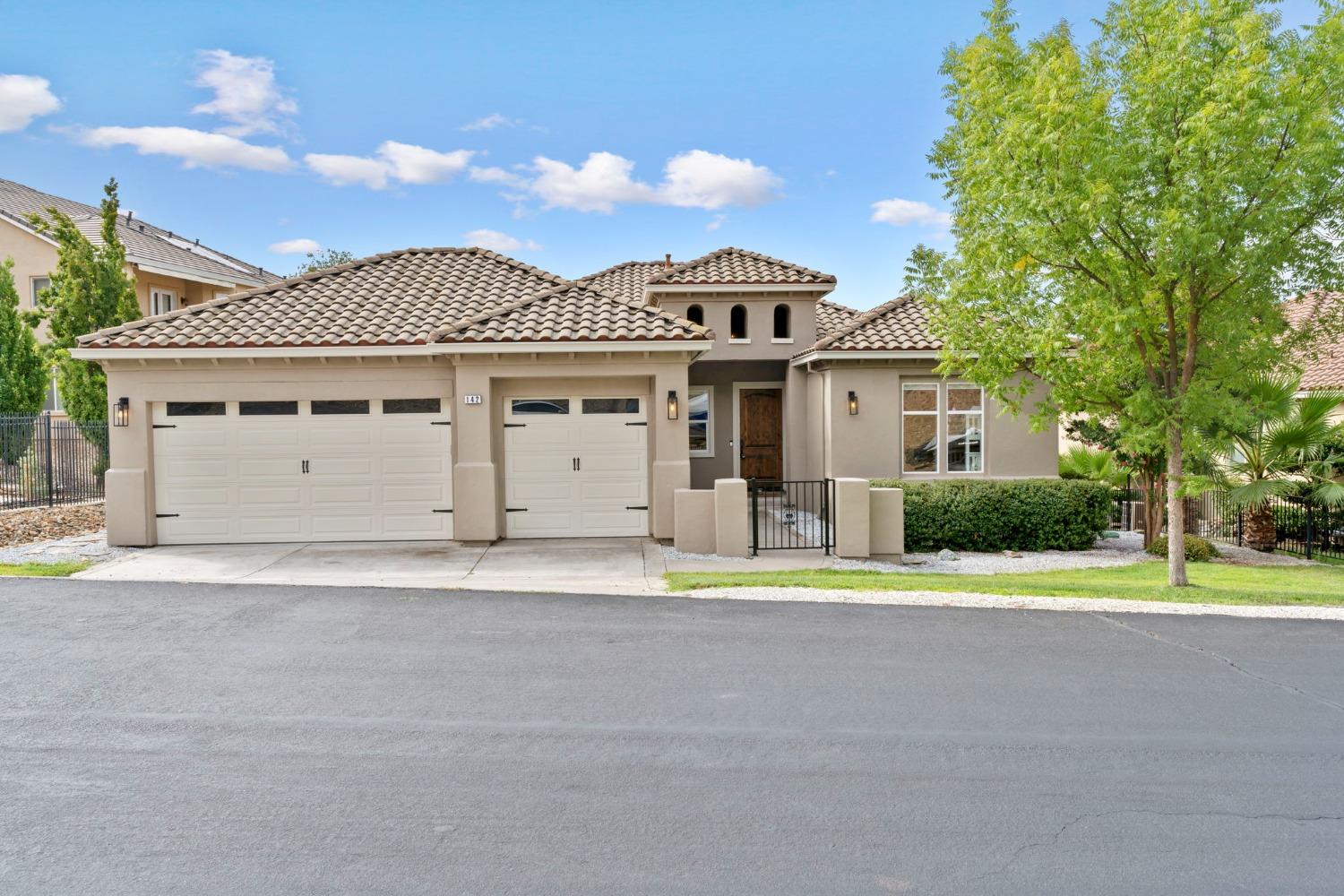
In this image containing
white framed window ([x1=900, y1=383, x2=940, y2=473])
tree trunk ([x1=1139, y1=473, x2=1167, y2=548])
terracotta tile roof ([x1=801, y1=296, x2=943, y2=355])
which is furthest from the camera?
white framed window ([x1=900, y1=383, x2=940, y2=473])

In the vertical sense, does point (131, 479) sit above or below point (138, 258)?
below

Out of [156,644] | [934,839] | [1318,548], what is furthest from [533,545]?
[1318,548]

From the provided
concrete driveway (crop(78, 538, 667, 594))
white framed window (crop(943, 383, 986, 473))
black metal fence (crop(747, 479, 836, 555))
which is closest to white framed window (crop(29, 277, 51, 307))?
concrete driveway (crop(78, 538, 667, 594))

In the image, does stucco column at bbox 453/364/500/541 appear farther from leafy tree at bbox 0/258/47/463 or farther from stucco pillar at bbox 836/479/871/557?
leafy tree at bbox 0/258/47/463

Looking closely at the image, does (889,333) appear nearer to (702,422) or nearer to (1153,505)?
(702,422)

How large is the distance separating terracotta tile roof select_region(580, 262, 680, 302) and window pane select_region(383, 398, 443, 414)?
7.79m

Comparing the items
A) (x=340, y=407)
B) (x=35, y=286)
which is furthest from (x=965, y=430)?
(x=35, y=286)

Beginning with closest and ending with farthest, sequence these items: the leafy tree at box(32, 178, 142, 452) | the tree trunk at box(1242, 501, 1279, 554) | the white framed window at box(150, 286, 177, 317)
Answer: the tree trunk at box(1242, 501, 1279, 554)
the leafy tree at box(32, 178, 142, 452)
the white framed window at box(150, 286, 177, 317)

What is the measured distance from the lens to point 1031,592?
425 inches

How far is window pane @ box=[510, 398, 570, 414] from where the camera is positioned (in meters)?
14.6

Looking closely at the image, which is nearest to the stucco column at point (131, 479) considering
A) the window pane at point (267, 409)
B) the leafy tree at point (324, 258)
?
the window pane at point (267, 409)

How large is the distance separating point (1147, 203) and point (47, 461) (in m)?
20.5

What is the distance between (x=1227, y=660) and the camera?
25.1ft

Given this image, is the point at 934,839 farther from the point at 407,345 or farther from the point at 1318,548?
the point at 1318,548
